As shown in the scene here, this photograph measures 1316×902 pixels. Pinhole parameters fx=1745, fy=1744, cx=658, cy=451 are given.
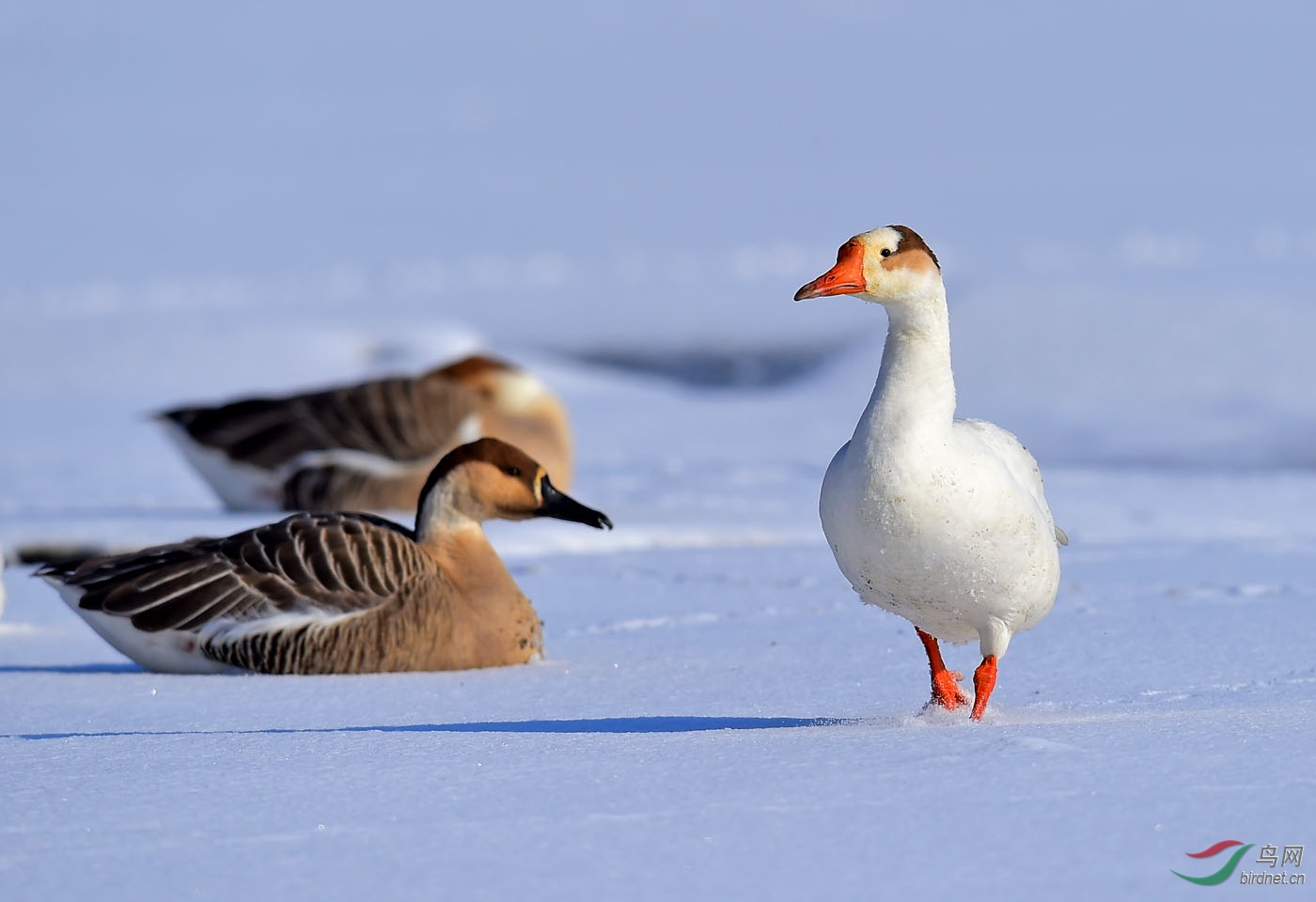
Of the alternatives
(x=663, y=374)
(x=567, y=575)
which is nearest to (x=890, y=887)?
(x=567, y=575)

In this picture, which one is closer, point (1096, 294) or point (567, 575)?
point (567, 575)

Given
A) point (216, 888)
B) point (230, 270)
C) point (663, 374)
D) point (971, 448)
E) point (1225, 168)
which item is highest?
point (1225, 168)

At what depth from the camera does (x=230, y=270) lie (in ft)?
100

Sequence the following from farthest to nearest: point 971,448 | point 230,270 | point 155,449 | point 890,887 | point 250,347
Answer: point 230,270 → point 250,347 → point 155,449 → point 971,448 → point 890,887

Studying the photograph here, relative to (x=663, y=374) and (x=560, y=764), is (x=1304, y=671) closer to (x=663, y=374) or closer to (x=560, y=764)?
(x=560, y=764)

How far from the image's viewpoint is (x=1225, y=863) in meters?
2.57

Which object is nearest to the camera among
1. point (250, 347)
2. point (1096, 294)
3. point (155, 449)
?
point (155, 449)

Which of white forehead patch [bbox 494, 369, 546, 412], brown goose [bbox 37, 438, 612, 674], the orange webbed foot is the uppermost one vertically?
white forehead patch [bbox 494, 369, 546, 412]

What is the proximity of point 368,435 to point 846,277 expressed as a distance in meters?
6.10

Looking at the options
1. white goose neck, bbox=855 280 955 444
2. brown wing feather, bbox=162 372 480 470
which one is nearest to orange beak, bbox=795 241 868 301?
white goose neck, bbox=855 280 955 444

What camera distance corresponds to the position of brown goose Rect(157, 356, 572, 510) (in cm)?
941

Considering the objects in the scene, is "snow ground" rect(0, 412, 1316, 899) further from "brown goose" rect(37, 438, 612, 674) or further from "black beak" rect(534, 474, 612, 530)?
"black beak" rect(534, 474, 612, 530)

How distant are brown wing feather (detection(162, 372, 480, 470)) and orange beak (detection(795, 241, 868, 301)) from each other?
5.85 metres

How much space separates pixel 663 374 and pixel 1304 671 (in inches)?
637
